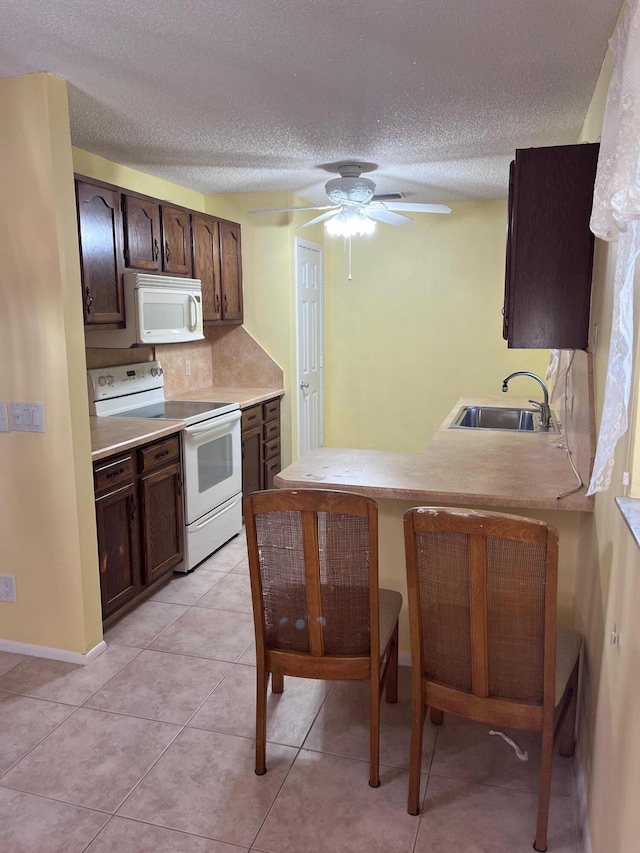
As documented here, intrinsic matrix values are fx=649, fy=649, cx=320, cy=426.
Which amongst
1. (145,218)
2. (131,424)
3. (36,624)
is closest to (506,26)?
(145,218)

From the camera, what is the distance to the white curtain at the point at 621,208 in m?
1.27

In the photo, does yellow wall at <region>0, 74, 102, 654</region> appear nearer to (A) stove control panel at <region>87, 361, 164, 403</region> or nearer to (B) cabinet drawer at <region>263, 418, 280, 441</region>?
(A) stove control panel at <region>87, 361, 164, 403</region>

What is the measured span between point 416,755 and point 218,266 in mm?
3585

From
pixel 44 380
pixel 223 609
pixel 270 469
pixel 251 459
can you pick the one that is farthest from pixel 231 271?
pixel 223 609

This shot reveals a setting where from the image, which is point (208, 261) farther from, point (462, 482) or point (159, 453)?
point (462, 482)

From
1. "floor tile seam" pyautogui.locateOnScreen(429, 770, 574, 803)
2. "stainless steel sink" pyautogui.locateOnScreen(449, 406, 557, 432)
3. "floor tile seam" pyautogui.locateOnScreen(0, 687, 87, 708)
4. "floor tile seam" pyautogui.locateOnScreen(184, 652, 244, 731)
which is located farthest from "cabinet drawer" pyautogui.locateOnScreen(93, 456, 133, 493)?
"stainless steel sink" pyautogui.locateOnScreen(449, 406, 557, 432)

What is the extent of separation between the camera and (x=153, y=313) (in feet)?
12.1

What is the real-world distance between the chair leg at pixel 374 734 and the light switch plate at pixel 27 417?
1679mm

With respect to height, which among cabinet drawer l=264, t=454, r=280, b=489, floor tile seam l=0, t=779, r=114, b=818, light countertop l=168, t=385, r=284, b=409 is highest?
light countertop l=168, t=385, r=284, b=409

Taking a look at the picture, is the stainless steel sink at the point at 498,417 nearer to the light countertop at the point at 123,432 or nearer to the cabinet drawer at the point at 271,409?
the cabinet drawer at the point at 271,409

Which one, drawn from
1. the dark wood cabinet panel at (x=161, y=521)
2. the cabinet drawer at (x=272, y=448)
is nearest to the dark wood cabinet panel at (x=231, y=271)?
the cabinet drawer at (x=272, y=448)

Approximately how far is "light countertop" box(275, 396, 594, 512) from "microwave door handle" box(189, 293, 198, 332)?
1617mm

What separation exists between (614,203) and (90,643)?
2.65 metres

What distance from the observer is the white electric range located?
375 centimetres
